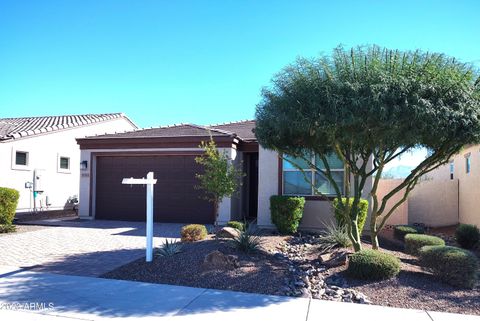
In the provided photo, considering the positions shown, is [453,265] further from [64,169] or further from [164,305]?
[64,169]

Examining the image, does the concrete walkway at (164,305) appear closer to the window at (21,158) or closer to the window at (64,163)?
the window at (21,158)

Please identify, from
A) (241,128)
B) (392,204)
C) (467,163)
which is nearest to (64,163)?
(241,128)

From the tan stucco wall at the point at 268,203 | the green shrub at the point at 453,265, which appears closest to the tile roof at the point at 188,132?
the tan stucco wall at the point at 268,203

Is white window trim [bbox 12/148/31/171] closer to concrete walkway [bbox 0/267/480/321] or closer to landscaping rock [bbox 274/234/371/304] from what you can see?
concrete walkway [bbox 0/267/480/321]

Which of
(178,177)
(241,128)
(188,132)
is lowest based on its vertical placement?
(178,177)

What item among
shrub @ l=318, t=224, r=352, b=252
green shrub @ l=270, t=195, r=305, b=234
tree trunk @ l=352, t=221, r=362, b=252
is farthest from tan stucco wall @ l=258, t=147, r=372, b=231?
tree trunk @ l=352, t=221, r=362, b=252

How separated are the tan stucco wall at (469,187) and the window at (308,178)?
4.01 metres

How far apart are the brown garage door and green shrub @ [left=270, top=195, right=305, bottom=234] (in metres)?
3.23

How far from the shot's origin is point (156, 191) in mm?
15203

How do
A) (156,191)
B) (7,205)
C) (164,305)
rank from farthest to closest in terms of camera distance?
(156,191), (7,205), (164,305)

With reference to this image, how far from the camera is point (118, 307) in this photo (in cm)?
536

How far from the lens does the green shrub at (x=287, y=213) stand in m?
12.0

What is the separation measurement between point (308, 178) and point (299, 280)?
6.78m

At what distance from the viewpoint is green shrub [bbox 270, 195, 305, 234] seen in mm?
12047
